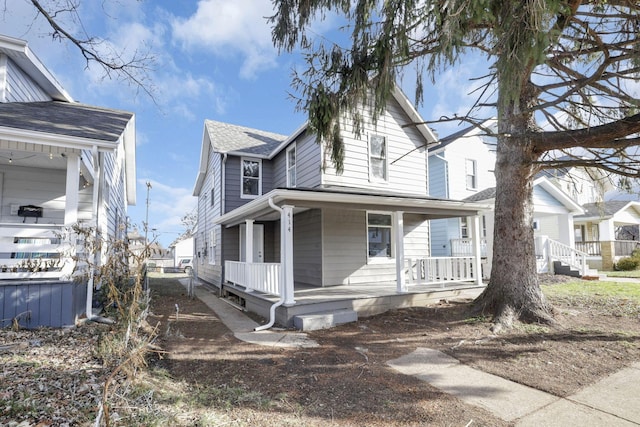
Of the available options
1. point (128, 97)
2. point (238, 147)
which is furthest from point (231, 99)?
point (128, 97)

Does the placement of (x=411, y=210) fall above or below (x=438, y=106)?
→ below

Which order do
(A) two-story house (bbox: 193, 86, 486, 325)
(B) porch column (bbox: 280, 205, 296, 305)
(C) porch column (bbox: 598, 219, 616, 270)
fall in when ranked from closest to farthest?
(B) porch column (bbox: 280, 205, 296, 305), (A) two-story house (bbox: 193, 86, 486, 325), (C) porch column (bbox: 598, 219, 616, 270)

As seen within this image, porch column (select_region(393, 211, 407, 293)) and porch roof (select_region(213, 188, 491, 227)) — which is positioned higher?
porch roof (select_region(213, 188, 491, 227))

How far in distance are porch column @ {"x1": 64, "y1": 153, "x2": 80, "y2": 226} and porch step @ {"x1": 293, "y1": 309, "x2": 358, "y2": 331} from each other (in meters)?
4.45

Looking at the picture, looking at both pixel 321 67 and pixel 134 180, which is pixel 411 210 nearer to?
pixel 321 67

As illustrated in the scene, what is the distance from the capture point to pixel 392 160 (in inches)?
426

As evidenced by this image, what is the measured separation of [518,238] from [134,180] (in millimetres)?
18340

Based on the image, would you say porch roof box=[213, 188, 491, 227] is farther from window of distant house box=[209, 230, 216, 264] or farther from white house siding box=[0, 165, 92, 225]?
white house siding box=[0, 165, 92, 225]

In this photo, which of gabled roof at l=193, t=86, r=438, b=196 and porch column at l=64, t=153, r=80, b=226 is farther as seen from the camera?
gabled roof at l=193, t=86, r=438, b=196

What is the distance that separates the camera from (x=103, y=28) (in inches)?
235

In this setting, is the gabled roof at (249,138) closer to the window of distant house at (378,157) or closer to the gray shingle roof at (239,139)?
the gray shingle roof at (239,139)

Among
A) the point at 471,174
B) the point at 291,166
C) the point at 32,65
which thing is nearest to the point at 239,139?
the point at 291,166

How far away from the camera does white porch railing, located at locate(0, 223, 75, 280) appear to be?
5555 mm

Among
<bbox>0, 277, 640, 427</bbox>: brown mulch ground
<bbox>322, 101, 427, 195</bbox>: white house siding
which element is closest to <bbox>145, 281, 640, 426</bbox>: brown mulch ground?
<bbox>0, 277, 640, 427</bbox>: brown mulch ground
